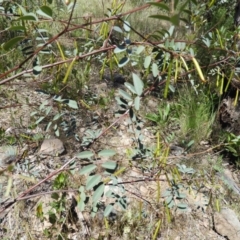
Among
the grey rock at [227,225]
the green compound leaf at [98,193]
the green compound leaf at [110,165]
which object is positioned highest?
the green compound leaf at [110,165]

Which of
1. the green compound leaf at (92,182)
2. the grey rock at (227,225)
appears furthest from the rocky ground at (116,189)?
the green compound leaf at (92,182)

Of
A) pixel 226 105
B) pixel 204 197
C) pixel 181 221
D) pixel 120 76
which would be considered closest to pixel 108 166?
pixel 181 221

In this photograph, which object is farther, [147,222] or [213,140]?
[213,140]

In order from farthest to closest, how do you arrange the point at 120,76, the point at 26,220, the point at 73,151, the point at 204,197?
the point at 120,76, the point at 73,151, the point at 204,197, the point at 26,220

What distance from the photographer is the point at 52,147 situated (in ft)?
5.10

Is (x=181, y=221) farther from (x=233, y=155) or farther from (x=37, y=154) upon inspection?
(x=37, y=154)

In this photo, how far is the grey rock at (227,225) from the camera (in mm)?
1366

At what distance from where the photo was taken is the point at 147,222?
1.28 m

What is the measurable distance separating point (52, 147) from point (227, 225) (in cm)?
89

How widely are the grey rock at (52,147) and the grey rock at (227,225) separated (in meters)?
0.80

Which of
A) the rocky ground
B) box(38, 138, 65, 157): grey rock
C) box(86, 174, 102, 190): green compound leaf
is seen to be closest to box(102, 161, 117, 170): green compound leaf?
box(86, 174, 102, 190): green compound leaf

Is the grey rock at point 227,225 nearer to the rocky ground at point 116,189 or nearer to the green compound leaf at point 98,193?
the rocky ground at point 116,189

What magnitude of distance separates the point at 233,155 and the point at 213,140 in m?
0.17

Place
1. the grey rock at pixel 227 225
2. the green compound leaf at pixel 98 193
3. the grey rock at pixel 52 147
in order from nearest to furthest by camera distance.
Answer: the green compound leaf at pixel 98 193
the grey rock at pixel 227 225
the grey rock at pixel 52 147
